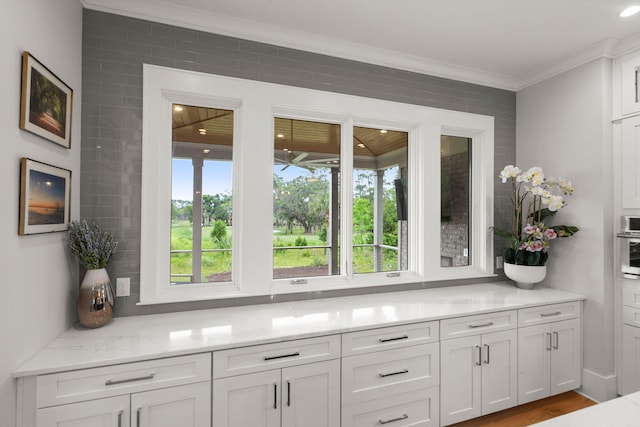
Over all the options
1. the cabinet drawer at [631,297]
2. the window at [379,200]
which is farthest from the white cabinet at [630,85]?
the window at [379,200]

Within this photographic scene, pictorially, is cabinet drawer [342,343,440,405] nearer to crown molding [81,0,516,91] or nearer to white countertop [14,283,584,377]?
white countertop [14,283,584,377]

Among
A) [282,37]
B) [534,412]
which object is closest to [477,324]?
[534,412]

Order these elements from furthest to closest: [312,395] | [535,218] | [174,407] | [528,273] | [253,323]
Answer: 1. [535,218]
2. [528,273]
3. [253,323]
4. [312,395]
5. [174,407]

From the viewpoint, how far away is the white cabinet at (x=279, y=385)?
178 centimetres

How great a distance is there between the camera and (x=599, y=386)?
2.69m

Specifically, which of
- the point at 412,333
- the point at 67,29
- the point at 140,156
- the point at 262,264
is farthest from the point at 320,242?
the point at 67,29

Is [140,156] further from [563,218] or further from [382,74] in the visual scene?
[563,218]

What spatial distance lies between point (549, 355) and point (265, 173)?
102 inches

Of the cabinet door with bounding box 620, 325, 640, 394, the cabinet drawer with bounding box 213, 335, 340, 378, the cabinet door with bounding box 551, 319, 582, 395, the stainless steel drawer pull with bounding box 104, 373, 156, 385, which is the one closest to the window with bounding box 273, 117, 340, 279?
the cabinet drawer with bounding box 213, 335, 340, 378

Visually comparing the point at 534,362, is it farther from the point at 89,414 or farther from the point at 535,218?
the point at 89,414

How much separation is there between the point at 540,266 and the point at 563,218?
1.61ft

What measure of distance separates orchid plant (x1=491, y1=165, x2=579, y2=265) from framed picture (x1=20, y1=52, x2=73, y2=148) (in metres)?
3.14

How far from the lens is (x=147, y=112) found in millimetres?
2184

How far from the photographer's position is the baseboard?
267 centimetres
